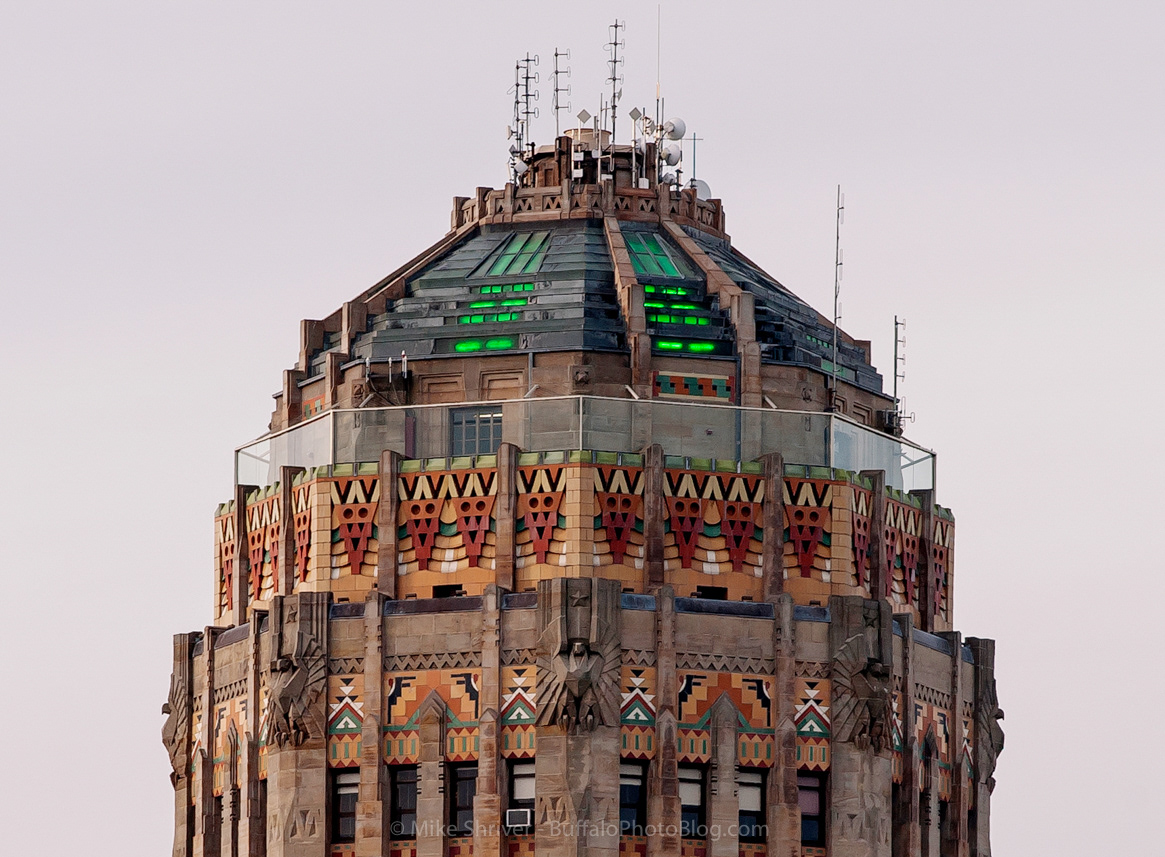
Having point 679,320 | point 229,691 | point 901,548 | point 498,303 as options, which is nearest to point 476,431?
point 498,303

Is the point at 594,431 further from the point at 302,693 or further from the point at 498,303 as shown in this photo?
the point at 302,693

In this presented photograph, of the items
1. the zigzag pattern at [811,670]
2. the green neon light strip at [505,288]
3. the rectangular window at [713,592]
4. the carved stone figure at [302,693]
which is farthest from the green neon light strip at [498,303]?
the zigzag pattern at [811,670]

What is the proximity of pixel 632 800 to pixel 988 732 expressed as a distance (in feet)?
45.3

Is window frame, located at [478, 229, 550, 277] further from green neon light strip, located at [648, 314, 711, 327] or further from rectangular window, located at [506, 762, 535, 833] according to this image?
rectangular window, located at [506, 762, 535, 833]

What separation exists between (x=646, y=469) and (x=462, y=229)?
600 inches

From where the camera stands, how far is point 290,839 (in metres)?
125

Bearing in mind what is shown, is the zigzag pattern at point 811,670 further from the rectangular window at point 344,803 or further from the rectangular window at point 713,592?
the rectangular window at point 344,803

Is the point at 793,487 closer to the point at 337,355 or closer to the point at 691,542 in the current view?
the point at 691,542

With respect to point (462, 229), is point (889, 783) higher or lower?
lower

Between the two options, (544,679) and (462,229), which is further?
(462,229)

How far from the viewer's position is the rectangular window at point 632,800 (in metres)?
124

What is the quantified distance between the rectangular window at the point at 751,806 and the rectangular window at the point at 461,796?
7490mm

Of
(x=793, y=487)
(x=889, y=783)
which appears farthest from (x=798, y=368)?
(x=889, y=783)

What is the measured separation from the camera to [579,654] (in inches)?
4835
